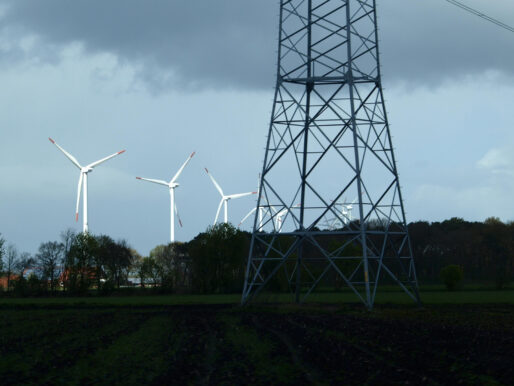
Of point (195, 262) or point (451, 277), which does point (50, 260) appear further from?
point (451, 277)

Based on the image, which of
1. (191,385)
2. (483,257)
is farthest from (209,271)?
(191,385)

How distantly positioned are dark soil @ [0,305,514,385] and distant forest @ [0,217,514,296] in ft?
197

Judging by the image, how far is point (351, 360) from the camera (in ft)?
64.8

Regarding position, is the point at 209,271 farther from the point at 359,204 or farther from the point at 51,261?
the point at 359,204

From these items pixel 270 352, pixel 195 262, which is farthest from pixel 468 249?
pixel 270 352

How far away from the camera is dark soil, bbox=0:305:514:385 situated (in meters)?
17.4

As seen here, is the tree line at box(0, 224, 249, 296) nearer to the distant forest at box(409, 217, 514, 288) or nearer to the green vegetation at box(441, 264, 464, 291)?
the green vegetation at box(441, 264, 464, 291)

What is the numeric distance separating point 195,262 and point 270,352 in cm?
9853

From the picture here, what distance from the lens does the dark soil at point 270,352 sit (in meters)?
17.4

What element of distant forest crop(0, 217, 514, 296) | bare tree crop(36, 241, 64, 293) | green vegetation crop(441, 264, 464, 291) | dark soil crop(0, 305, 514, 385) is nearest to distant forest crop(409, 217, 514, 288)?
distant forest crop(0, 217, 514, 296)

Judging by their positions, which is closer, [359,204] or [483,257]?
[359,204]

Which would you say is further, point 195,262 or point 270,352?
point 195,262

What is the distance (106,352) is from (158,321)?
52.9ft

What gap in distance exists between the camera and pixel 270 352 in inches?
883
